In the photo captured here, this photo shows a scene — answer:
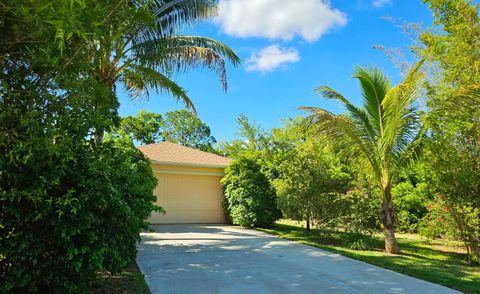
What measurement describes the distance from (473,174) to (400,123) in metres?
2.00

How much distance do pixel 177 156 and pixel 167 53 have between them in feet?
24.8

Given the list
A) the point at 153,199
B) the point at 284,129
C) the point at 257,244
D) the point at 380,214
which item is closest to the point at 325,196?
the point at 380,214

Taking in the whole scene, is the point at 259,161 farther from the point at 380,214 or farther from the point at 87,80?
the point at 87,80

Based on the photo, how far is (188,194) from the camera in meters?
16.1

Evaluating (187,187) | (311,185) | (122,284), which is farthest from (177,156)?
(122,284)

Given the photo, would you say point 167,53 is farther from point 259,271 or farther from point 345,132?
point 259,271

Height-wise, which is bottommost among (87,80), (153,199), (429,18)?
(153,199)

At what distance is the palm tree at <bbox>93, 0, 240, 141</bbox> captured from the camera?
909 centimetres

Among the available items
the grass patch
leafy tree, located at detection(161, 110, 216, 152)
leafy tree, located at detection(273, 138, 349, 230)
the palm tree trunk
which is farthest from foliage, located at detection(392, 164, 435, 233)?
leafy tree, located at detection(161, 110, 216, 152)

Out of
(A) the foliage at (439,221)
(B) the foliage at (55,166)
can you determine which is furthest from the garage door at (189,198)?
(B) the foliage at (55,166)

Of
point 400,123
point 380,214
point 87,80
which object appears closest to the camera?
point 87,80

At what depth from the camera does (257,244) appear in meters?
9.74

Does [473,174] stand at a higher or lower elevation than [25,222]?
higher

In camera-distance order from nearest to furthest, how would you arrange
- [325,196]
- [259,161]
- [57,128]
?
[57,128], [325,196], [259,161]
